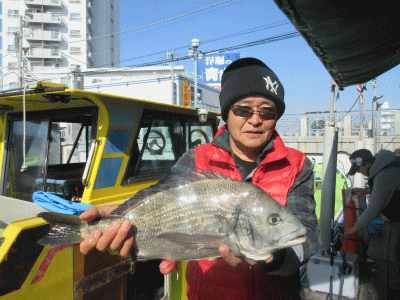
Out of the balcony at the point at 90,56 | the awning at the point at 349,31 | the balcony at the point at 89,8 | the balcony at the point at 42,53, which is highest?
the balcony at the point at 89,8

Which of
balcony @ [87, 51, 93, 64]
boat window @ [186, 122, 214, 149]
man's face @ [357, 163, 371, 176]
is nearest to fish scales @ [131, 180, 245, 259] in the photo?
boat window @ [186, 122, 214, 149]

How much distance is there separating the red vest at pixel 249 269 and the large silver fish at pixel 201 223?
0.71 ft

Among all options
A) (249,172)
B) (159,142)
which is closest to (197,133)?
(159,142)

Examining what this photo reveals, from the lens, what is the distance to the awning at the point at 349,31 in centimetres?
181

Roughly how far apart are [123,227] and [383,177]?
4.08m

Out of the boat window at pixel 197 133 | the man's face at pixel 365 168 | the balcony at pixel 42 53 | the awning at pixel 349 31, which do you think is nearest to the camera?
the awning at pixel 349 31

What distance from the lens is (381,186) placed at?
4.21m

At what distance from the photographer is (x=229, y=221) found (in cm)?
159

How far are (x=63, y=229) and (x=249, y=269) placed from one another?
1116mm

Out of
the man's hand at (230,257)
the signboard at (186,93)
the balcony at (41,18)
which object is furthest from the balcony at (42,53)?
the man's hand at (230,257)

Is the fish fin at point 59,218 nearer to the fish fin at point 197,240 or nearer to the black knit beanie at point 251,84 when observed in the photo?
the fish fin at point 197,240

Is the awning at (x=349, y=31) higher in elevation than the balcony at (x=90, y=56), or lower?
lower

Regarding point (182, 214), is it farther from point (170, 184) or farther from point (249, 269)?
point (249, 269)

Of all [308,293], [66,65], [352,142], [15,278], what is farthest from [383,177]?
[66,65]
